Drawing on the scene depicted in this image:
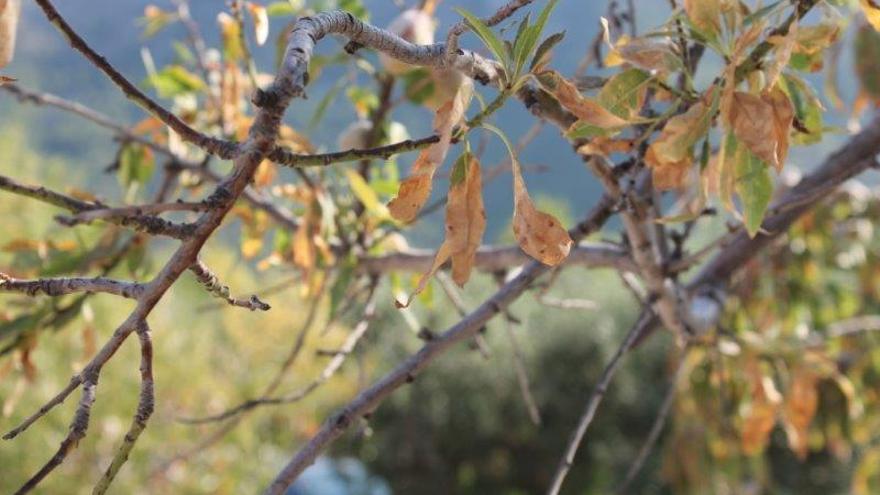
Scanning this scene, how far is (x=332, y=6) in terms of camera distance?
0.83 metres

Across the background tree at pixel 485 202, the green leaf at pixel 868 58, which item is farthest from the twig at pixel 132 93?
the green leaf at pixel 868 58

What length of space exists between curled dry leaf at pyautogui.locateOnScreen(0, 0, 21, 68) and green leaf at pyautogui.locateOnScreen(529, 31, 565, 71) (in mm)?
156

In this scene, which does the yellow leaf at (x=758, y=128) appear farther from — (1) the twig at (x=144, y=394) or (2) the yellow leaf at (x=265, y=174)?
(2) the yellow leaf at (x=265, y=174)

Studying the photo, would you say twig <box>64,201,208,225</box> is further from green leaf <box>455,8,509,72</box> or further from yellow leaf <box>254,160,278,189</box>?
yellow leaf <box>254,160,278,189</box>

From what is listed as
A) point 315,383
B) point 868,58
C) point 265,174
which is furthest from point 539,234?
point 868,58

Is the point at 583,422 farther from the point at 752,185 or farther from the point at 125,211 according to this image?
the point at 125,211

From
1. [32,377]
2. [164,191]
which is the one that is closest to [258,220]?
[164,191]

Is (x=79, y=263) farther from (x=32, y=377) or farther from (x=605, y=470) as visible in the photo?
(x=605, y=470)

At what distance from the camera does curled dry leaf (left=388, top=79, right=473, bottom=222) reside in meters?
0.32

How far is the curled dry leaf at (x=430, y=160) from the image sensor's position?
0.32 m

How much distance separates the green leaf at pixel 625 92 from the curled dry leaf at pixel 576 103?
0.20ft

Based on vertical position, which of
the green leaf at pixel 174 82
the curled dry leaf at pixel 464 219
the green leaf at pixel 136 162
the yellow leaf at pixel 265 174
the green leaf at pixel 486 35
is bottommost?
the curled dry leaf at pixel 464 219

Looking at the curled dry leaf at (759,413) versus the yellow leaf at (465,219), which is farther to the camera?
the curled dry leaf at (759,413)

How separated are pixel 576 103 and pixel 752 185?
0.34ft
